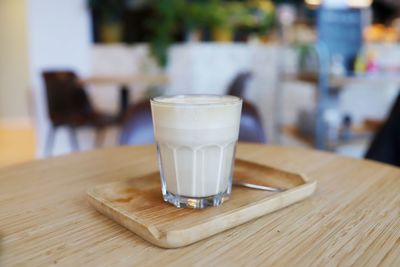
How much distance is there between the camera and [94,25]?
14.0 feet

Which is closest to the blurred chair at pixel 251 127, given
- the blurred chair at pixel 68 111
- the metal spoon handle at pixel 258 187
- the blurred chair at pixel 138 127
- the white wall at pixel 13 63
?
the blurred chair at pixel 138 127

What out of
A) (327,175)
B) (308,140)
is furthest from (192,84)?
(327,175)

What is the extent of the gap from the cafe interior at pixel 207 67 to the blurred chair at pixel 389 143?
5.39 ft

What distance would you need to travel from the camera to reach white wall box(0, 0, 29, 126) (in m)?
5.48

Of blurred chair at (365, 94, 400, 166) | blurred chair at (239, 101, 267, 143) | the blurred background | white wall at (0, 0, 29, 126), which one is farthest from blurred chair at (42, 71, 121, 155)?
blurred chair at (365, 94, 400, 166)

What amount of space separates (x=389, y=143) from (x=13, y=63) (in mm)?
5476

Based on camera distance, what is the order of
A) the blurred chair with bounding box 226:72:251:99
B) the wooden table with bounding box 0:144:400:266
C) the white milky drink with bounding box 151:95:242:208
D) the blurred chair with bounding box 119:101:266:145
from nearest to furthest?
the wooden table with bounding box 0:144:400:266 → the white milky drink with bounding box 151:95:242:208 → the blurred chair with bounding box 119:101:266:145 → the blurred chair with bounding box 226:72:251:99

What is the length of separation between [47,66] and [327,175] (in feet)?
11.9

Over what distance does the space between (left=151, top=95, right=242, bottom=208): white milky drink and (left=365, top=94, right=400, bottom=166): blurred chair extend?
2.41ft

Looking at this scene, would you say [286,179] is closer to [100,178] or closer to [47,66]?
[100,178]

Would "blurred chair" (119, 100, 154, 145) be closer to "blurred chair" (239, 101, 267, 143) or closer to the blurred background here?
"blurred chair" (239, 101, 267, 143)

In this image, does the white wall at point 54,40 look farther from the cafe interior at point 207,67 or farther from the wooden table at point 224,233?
the wooden table at point 224,233

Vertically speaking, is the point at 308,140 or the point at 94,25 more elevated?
the point at 94,25

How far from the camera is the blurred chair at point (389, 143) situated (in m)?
1.23
